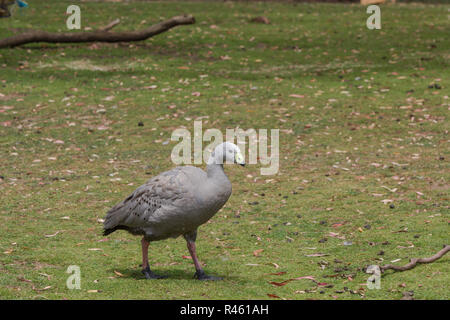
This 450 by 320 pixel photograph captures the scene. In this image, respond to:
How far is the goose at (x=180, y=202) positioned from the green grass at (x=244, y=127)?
1.82 feet

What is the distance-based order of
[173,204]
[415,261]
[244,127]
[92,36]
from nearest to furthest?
[173,204], [415,261], [244,127], [92,36]

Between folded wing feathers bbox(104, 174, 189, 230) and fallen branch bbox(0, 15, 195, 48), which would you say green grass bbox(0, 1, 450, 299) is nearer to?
fallen branch bbox(0, 15, 195, 48)

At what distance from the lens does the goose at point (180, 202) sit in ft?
23.0

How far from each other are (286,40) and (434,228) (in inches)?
555

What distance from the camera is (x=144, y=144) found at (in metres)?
14.2

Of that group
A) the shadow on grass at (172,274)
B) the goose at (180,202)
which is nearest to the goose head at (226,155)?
the goose at (180,202)

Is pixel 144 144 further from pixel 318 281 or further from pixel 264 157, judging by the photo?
pixel 318 281

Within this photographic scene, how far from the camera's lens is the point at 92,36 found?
20641 millimetres

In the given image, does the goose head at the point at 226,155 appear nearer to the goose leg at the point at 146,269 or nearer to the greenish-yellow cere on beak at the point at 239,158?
the greenish-yellow cere on beak at the point at 239,158

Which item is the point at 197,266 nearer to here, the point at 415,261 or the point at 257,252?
the point at 257,252

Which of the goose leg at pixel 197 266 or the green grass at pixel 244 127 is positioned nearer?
the goose leg at pixel 197 266

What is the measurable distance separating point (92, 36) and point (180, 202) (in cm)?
1461

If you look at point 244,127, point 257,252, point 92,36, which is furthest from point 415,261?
point 92,36

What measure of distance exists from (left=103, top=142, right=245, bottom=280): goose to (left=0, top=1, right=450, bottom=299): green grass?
1.82 feet
